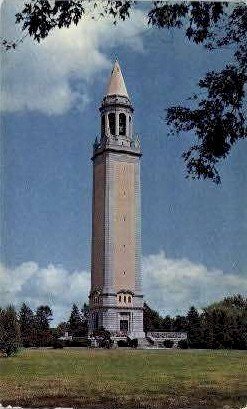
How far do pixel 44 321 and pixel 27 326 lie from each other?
0.10 m

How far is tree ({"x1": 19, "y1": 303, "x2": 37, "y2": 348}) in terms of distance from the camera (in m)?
3.29

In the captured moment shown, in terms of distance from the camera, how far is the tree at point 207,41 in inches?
117

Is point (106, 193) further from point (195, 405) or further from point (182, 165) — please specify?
point (195, 405)

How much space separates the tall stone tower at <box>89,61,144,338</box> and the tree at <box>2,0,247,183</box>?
1.17 feet

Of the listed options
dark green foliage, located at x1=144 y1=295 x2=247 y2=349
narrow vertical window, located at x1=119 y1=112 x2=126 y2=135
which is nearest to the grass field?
dark green foliage, located at x1=144 y1=295 x2=247 y2=349

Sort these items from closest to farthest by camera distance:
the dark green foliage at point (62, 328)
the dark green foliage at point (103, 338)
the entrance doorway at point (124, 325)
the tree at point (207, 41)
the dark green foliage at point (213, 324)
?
the tree at point (207, 41) → the dark green foliage at point (62, 328) → the dark green foliage at point (213, 324) → the dark green foliage at point (103, 338) → the entrance doorway at point (124, 325)

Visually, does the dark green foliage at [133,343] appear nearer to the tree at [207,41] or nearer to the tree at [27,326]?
the tree at [27,326]

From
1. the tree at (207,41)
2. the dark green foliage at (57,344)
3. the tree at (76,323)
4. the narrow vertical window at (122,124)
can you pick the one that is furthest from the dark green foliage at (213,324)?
the narrow vertical window at (122,124)

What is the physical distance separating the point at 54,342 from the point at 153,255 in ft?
2.13

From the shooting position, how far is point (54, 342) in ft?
11.2

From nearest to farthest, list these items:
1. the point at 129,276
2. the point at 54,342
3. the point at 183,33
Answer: the point at 183,33 < the point at 54,342 < the point at 129,276

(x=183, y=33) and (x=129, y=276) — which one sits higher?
(x=183, y=33)

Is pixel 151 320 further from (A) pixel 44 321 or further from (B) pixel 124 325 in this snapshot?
(A) pixel 44 321

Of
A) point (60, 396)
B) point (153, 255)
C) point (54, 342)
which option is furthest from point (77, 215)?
point (60, 396)
